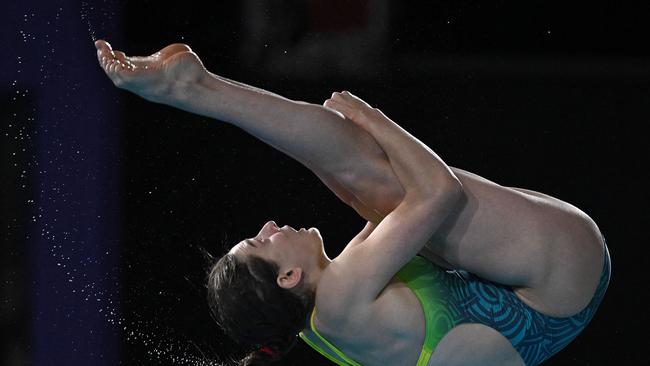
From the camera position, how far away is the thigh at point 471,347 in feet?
7.19

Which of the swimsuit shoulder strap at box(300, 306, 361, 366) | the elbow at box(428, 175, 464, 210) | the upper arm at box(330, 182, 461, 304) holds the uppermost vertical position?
the elbow at box(428, 175, 464, 210)

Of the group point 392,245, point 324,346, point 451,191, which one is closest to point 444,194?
point 451,191

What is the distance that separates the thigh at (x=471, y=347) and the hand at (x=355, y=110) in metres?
0.46

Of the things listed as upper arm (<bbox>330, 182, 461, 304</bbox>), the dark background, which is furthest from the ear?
the dark background

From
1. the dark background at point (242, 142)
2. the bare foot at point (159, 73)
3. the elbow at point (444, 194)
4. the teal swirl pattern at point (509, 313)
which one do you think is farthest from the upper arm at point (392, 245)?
the dark background at point (242, 142)

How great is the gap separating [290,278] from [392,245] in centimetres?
28

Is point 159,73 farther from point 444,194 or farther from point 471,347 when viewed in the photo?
point 471,347

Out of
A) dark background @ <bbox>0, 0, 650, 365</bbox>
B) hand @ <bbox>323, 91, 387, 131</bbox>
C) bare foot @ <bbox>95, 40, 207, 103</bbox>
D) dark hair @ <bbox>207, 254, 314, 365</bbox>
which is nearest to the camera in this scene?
bare foot @ <bbox>95, 40, 207, 103</bbox>

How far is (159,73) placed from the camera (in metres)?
1.95

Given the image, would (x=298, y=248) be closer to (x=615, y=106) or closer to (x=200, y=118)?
(x=200, y=118)

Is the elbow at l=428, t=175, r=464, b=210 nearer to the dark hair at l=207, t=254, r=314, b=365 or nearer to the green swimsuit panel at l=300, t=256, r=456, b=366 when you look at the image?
the green swimsuit panel at l=300, t=256, r=456, b=366

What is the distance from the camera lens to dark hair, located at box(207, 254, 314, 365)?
2.21 m

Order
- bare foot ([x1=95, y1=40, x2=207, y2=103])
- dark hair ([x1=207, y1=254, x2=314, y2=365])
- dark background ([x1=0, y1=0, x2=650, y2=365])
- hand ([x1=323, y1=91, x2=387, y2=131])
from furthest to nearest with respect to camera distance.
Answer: dark background ([x1=0, y1=0, x2=650, y2=365])
dark hair ([x1=207, y1=254, x2=314, y2=365])
hand ([x1=323, y1=91, x2=387, y2=131])
bare foot ([x1=95, y1=40, x2=207, y2=103])

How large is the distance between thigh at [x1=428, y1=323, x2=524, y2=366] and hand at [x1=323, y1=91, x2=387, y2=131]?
464mm
